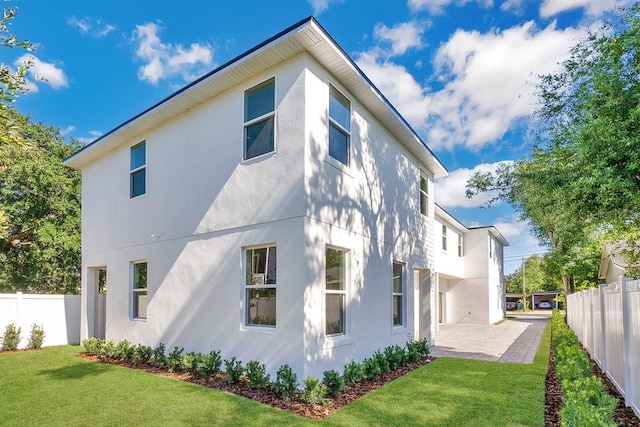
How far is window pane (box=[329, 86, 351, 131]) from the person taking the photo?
8117mm

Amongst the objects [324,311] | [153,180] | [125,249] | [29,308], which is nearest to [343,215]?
[324,311]

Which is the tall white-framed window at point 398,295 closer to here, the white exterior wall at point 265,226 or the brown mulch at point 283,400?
the white exterior wall at point 265,226

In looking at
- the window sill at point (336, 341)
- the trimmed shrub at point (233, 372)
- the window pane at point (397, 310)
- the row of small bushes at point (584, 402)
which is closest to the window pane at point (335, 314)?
the window sill at point (336, 341)

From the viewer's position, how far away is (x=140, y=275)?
10555 mm

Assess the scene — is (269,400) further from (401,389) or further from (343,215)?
(343,215)

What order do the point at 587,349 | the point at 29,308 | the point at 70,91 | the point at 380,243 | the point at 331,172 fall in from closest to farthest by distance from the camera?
the point at 331,172 → the point at 380,243 → the point at 587,349 → the point at 29,308 → the point at 70,91

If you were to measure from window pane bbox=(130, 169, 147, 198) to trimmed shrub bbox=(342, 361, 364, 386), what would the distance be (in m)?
6.88

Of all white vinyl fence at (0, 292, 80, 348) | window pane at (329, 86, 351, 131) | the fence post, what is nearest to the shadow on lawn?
white vinyl fence at (0, 292, 80, 348)

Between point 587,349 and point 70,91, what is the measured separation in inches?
820

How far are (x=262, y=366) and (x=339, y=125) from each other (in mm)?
4865

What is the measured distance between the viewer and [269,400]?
6.27 meters

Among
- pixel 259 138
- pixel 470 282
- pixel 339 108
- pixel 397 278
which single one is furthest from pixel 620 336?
pixel 470 282

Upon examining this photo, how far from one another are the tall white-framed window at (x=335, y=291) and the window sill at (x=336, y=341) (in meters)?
0.10

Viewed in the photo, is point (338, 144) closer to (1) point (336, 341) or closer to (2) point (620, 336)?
(1) point (336, 341)
